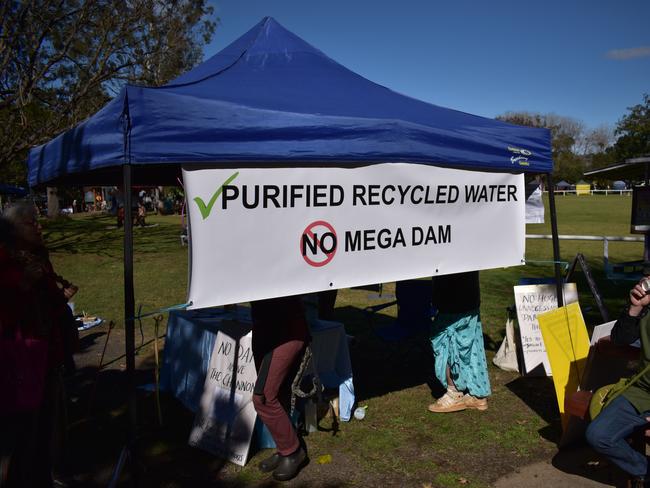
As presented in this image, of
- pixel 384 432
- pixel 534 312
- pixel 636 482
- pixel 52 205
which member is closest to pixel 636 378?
pixel 636 482

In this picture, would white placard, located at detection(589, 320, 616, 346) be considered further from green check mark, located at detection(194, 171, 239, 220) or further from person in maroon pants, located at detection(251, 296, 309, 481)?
green check mark, located at detection(194, 171, 239, 220)

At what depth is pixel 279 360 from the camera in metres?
3.51

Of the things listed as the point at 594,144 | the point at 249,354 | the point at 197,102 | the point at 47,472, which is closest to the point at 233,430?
the point at 249,354

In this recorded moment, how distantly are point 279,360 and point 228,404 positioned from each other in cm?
87

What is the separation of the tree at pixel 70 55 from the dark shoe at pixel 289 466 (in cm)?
1447

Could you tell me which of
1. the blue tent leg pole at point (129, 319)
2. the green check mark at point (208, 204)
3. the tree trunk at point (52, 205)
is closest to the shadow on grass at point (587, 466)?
the blue tent leg pole at point (129, 319)

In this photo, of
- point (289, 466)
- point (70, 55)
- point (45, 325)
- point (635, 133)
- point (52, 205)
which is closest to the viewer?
point (45, 325)

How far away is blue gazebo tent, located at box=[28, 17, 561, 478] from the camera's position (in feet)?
10.0

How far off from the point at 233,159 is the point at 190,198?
34cm

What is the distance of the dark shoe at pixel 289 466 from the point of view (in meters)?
3.61

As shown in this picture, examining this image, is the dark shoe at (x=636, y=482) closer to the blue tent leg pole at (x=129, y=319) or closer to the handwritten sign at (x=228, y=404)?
the handwritten sign at (x=228, y=404)

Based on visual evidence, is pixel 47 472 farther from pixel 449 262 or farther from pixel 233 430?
pixel 449 262

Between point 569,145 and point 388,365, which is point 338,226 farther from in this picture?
point 569,145

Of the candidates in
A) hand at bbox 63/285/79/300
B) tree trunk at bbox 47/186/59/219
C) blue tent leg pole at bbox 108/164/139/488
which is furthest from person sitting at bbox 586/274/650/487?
tree trunk at bbox 47/186/59/219
